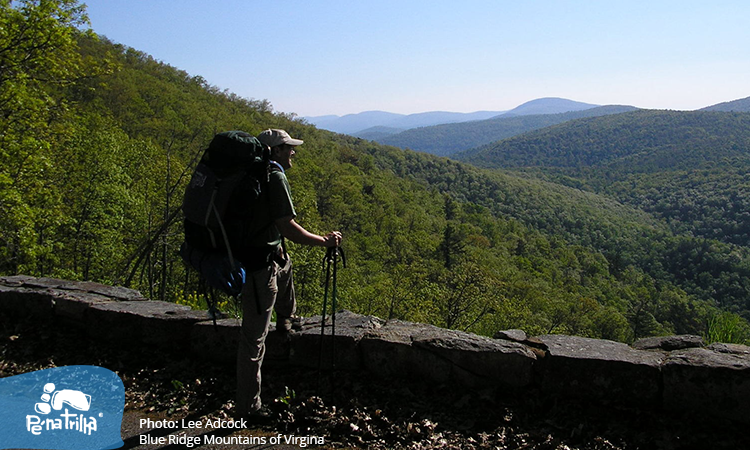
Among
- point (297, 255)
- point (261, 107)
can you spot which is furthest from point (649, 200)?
point (297, 255)

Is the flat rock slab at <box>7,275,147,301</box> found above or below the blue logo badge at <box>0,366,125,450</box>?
above

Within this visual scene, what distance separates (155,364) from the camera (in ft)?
14.6

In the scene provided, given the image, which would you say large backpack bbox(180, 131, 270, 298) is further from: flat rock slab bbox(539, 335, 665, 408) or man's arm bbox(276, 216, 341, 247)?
flat rock slab bbox(539, 335, 665, 408)

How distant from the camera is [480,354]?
3.76m

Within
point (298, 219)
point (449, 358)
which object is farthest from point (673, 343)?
point (298, 219)

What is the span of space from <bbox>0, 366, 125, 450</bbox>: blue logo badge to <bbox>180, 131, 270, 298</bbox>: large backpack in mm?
1459

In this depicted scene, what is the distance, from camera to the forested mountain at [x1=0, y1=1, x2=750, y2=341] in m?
10.1

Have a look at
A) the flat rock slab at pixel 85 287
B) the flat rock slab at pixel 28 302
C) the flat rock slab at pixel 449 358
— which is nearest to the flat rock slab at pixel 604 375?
the flat rock slab at pixel 449 358

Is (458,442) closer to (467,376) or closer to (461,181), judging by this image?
(467,376)

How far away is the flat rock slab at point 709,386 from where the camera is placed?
10.6 ft

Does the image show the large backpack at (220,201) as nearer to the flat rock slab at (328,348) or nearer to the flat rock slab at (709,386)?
the flat rock slab at (328,348)

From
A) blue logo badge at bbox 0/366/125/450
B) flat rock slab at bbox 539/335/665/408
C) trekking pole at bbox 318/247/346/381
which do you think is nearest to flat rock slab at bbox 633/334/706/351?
flat rock slab at bbox 539/335/665/408

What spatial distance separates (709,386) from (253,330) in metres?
3.36

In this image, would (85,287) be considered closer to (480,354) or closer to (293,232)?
(293,232)
